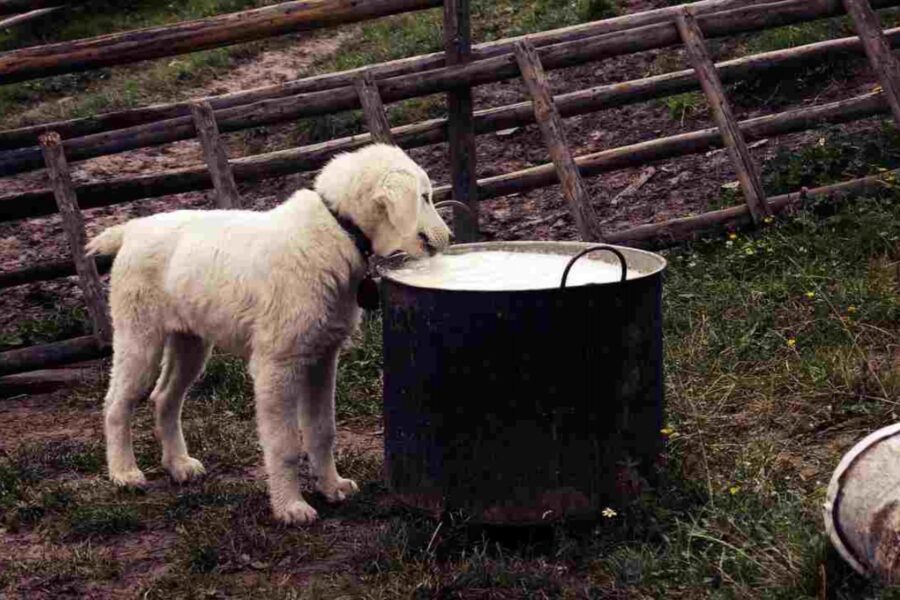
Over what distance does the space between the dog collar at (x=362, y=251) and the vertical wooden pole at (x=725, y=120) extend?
3.68 metres

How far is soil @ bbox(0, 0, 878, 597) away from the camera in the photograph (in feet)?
28.1

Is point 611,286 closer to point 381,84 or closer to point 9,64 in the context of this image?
point 381,84

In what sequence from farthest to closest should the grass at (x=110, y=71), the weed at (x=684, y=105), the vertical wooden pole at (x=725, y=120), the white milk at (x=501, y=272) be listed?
the grass at (x=110, y=71)
the weed at (x=684, y=105)
the vertical wooden pole at (x=725, y=120)
the white milk at (x=501, y=272)

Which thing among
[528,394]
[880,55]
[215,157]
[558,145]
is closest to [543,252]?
[528,394]

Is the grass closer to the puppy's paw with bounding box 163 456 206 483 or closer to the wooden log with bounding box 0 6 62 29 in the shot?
the wooden log with bounding box 0 6 62 29

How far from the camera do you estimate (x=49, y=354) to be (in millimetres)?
7543

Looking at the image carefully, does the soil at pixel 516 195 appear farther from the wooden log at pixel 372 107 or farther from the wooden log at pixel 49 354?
the wooden log at pixel 372 107

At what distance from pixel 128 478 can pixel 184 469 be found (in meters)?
0.26

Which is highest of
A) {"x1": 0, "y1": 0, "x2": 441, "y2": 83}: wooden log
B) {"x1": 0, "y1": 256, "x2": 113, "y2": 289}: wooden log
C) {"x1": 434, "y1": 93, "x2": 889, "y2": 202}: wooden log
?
{"x1": 0, "y1": 0, "x2": 441, "y2": 83}: wooden log

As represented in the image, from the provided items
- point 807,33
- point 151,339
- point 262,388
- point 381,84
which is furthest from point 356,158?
point 807,33

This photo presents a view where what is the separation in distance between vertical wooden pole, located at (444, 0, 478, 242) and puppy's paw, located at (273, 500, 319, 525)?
3108 millimetres

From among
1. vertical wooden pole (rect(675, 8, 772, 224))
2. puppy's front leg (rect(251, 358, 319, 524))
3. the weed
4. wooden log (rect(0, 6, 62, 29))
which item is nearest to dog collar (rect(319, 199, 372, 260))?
puppy's front leg (rect(251, 358, 319, 524))

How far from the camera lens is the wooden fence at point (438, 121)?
7609 mm

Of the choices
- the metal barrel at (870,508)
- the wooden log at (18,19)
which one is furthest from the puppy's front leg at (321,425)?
the wooden log at (18,19)
